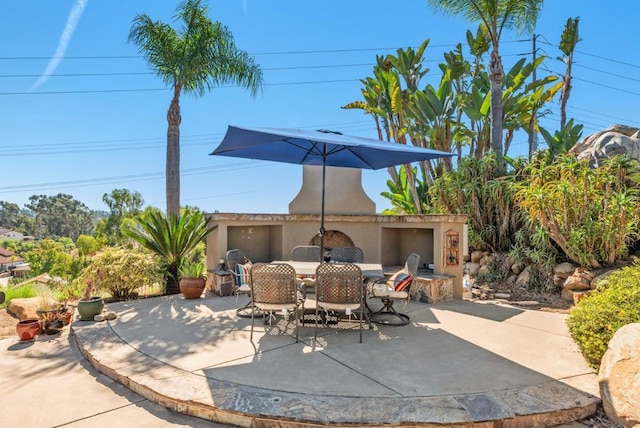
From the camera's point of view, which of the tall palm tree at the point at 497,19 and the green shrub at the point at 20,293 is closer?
the green shrub at the point at 20,293

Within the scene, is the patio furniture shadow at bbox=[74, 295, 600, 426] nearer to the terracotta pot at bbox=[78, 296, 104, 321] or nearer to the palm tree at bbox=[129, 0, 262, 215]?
the terracotta pot at bbox=[78, 296, 104, 321]

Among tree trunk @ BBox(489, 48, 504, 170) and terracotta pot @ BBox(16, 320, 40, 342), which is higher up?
tree trunk @ BBox(489, 48, 504, 170)

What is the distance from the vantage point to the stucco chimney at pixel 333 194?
8773 mm

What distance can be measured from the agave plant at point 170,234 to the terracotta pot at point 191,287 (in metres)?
0.99

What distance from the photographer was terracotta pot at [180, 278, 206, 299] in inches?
270

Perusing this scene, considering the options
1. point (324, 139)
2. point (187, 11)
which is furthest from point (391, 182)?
point (324, 139)

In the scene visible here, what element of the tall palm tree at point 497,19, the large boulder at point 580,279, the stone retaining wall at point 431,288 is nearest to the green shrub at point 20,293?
the stone retaining wall at point 431,288

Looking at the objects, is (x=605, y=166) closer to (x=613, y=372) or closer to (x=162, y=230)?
(x=613, y=372)

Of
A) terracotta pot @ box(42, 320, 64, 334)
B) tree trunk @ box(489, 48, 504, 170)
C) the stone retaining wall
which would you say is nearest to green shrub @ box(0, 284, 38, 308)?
terracotta pot @ box(42, 320, 64, 334)

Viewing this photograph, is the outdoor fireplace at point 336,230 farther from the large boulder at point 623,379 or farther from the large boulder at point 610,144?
the large boulder at point 610,144

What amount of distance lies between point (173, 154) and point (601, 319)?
9.67m

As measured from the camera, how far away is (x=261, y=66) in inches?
422

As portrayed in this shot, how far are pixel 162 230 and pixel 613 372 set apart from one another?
758 centimetres

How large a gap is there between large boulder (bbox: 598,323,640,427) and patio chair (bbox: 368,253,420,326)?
2.43 metres
